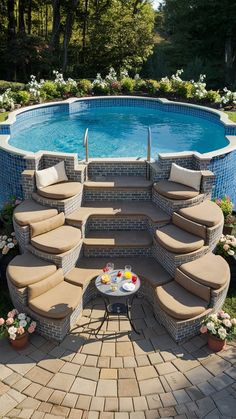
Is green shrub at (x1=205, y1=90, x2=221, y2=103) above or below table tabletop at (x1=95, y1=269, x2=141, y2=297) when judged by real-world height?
above

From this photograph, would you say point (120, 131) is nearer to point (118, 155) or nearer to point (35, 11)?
point (118, 155)

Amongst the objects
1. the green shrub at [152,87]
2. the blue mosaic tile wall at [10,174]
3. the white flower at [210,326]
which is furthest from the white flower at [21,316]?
the green shrub at [152,87]

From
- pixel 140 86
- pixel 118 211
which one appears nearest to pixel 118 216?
pixel 118 211

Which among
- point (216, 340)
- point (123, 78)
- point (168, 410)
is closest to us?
point (168, 410)

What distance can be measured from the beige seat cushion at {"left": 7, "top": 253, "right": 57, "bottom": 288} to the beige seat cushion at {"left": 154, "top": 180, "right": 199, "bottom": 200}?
296 cm

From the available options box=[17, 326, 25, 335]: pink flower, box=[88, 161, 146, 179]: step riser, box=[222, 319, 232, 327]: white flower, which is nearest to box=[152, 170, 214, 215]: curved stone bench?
box=[88, 161, 146, 179]: step riser

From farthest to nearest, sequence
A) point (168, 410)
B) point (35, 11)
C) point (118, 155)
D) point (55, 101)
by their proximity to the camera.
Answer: point (35, 11)
point (55, 101)
point (118, 155)
point (168, 410)

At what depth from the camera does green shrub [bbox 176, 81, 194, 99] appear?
1994cm

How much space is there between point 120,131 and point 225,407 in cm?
1241

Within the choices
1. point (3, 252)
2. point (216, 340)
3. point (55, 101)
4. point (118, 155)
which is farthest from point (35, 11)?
point (216, 340)

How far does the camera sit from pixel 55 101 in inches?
753

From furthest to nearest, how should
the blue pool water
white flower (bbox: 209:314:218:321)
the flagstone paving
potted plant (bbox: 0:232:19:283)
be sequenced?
the blue pool water
potted plant (bbox: 0:232:19:283)
white flower (bbox: 209:314:218:321)
the flagstone paving

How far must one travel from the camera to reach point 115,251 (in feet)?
27.9

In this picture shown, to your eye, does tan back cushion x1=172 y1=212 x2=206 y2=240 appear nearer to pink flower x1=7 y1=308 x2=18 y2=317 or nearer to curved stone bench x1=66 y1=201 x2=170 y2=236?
curved stone bench x1=66 y1=201 x2=170 y2=236
